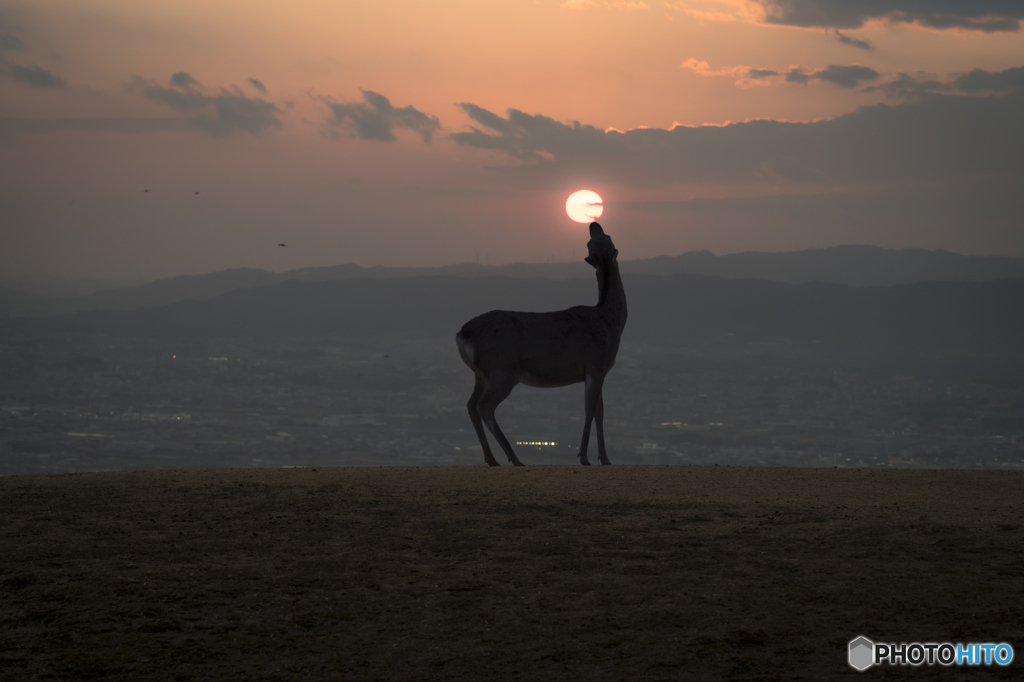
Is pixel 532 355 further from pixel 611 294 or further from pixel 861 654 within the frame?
pixel 861 654

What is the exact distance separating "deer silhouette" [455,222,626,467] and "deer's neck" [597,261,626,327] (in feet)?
1.58

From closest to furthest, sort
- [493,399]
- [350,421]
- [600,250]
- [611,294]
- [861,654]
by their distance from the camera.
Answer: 1. [861,654]
2. [493,399]
3. [611,294]
4. [600,250]
5. [350,421]

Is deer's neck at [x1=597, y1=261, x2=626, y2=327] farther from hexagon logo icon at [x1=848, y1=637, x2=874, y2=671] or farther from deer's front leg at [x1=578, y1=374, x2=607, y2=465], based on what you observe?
hexagon logo icon at [x1=848, y1=637, x2=874, y2=671]

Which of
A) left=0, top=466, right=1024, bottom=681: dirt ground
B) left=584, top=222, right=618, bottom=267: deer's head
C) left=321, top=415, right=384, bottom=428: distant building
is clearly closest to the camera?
left=0, top=466, right=1024, bottom=681: dirt ground

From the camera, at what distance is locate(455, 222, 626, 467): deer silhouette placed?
2020 cm

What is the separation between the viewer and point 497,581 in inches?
409

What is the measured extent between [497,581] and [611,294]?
40.5 ft

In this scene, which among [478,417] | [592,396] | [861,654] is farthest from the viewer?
[592,396]

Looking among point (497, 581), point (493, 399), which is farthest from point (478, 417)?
point (497, 581)

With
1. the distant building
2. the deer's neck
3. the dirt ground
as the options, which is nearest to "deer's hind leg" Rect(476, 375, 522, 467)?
the deer's neck

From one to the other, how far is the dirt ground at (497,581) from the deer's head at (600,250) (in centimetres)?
796

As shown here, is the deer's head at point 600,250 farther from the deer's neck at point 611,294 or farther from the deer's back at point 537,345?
the deer's back at point 537,345

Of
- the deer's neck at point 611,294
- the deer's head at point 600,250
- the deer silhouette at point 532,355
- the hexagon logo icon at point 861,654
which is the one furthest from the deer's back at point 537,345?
the hexagon logo icon at point 861,654

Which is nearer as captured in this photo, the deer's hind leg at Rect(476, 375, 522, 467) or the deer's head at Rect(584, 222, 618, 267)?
the deer's hind leg at Rect(476, 375, 522, 467)
